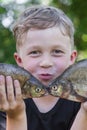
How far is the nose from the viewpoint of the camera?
2.89m

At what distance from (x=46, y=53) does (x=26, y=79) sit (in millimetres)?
401

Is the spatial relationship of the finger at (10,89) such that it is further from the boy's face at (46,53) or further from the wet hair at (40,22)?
the wet hair at (40,22)

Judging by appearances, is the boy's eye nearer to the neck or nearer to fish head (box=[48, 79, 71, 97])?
the neck

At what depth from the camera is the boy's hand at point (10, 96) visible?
8.51ft

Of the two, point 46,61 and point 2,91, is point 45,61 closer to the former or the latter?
point 46,61

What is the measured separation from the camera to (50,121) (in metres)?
3.06

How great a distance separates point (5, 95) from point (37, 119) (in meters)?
0.47

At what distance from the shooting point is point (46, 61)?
9.53 ft

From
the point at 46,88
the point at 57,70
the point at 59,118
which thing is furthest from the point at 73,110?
the point at 46,88

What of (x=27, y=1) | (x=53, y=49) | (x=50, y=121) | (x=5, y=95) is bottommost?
(x=50, y=121)

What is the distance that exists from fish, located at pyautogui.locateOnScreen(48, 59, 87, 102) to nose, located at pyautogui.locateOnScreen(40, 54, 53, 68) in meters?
0.31

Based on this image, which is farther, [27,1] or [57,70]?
[27,1]

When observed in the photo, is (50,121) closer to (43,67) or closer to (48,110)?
(48,110)

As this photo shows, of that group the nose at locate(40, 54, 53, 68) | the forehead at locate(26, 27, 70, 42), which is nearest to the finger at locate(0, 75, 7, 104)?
the nose at locate(40, 54, 53, 68)
